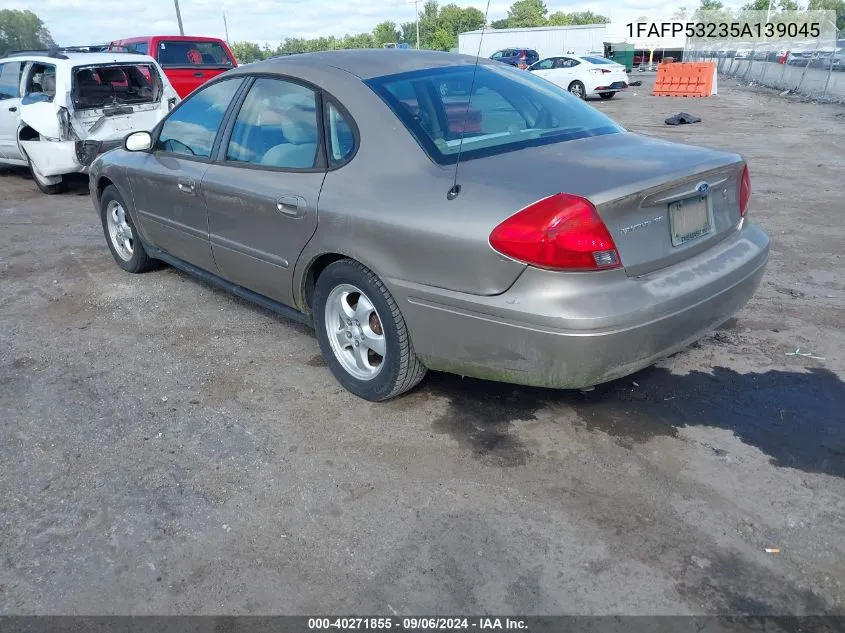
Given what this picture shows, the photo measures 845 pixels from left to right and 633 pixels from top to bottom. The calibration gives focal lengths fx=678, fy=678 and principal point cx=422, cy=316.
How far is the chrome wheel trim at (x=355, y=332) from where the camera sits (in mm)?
3283

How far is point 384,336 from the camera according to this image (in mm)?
3186

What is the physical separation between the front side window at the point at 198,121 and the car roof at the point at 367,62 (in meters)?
0.19

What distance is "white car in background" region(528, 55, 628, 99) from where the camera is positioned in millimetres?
22875

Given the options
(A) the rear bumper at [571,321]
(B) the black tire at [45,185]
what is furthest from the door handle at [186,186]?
(B) the black tire at [45,185]

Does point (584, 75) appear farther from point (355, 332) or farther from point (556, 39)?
point (556, 39)

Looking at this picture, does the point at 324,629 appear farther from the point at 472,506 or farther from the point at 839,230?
the point at 839,230

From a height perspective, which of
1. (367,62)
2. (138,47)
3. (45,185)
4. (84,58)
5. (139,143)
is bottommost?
(45,185)

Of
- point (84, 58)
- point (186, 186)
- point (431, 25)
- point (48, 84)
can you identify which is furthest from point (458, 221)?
point (431, 25)

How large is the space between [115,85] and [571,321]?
861 cm

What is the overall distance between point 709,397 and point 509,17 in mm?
112156

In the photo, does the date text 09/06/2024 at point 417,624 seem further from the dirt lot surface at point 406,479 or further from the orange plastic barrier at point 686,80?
the orange plastic barrier at point 686,80

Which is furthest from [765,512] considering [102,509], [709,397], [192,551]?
[102,509]

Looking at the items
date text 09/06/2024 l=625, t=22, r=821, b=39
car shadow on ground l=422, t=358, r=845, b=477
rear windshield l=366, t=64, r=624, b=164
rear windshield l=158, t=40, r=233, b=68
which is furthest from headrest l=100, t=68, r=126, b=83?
date text 09/06/2024 l=625, t=22, r=821, b=39

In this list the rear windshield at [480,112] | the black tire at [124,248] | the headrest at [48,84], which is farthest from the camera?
the headrest at [48,84]
